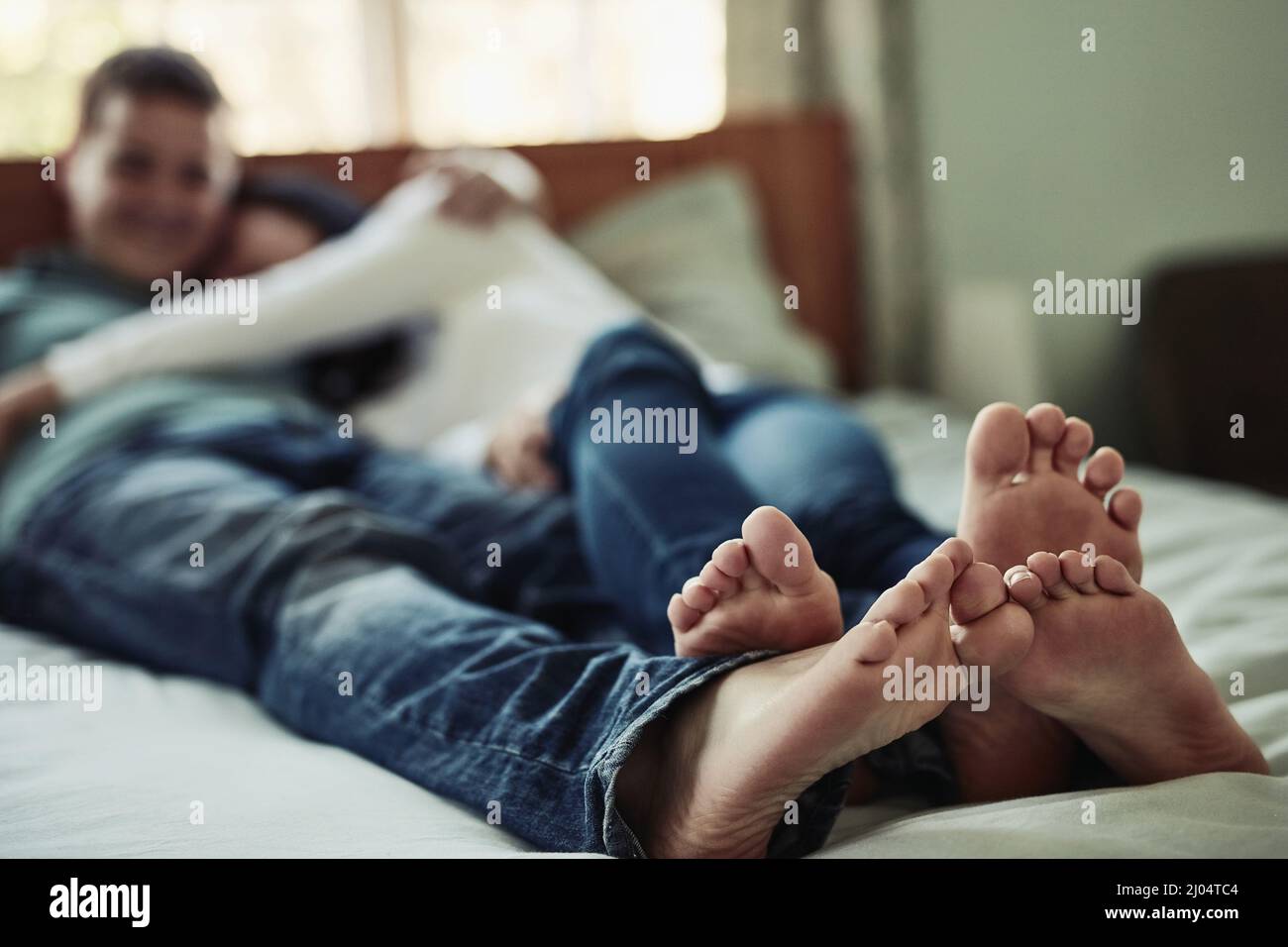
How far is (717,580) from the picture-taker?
0.53m

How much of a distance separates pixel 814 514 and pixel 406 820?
0.34 m

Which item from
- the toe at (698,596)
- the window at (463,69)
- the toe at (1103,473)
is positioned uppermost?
the window at (463,69)

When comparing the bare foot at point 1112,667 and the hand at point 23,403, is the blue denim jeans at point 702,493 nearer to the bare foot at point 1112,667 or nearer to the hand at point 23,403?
the bare foot at point 1112,667

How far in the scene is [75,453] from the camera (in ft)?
3.15

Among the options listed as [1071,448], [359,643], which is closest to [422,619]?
[359,643]

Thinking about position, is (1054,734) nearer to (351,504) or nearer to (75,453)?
(351,504)

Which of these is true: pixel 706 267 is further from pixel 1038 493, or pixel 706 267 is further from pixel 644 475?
pixel 1038 493

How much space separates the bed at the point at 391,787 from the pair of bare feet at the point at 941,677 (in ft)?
0.11

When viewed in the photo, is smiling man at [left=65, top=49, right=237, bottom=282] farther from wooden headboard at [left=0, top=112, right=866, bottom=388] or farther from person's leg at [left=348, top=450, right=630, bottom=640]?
person's leg at [left=348, top=450, right=630, bottom=640]

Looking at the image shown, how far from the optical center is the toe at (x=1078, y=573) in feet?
1.68

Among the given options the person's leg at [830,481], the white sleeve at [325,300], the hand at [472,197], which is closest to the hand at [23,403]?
the white sleeve at [325,300]

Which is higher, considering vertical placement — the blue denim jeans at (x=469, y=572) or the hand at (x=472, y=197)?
the hand at (x=472, y=197)

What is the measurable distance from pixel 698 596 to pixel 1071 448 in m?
0.25
